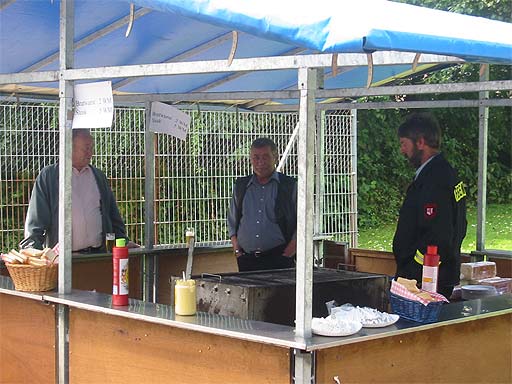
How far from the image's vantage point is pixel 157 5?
3605mm

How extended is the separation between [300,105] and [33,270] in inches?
74.4

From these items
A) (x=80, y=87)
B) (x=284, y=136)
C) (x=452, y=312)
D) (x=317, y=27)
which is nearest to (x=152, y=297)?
(x=80, y=87)

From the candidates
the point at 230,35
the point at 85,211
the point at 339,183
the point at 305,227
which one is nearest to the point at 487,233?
the point at 339,183

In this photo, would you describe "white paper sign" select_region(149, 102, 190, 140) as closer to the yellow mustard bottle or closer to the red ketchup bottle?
the red ketchup bottle

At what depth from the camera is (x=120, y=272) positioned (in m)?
3.95

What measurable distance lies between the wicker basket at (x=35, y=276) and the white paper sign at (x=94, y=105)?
0.78 metres

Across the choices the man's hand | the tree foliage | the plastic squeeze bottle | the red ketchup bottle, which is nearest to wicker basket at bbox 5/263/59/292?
the red ketchup bottle

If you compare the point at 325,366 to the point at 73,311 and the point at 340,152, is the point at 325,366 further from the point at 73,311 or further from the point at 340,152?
the point at 340,152

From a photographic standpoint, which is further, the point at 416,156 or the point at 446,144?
the point at 446,144

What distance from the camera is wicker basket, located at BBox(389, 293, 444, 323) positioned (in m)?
3.54

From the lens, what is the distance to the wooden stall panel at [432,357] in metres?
3.34

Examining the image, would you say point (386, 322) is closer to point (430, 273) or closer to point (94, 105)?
point (430, 273)

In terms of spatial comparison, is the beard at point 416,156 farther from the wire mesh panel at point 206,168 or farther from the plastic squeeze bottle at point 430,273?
the wire mesh panel at point 206,168

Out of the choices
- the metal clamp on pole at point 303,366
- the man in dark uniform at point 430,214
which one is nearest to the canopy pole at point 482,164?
the man in dark uniform at point 430,214
